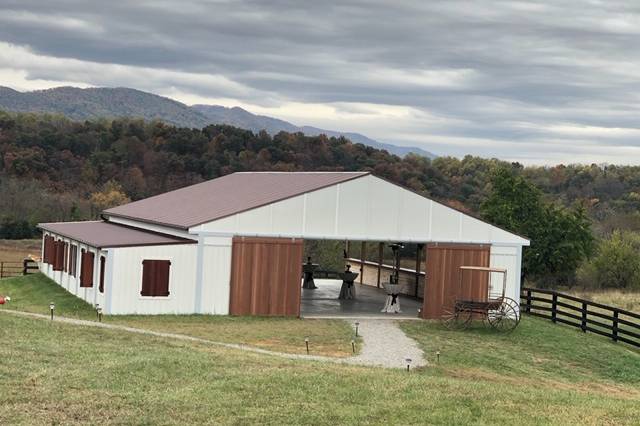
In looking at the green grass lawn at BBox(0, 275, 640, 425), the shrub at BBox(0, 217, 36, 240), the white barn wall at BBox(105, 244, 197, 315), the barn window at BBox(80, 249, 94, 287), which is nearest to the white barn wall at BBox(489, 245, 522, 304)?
the green grass lawn at BBox(0, 275, 640, 425)

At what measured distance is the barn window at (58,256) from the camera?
2998cm

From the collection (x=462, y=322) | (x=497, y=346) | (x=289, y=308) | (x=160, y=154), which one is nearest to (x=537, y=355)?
(x=497, y=346)

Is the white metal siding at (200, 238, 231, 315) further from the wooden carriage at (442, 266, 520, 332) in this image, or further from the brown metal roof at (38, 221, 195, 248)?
the wooden carriage at (442, 266, 520, 332)

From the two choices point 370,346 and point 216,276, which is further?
point 216,276

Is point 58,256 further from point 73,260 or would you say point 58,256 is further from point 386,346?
point 386,346

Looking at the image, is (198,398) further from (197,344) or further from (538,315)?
(538,315)

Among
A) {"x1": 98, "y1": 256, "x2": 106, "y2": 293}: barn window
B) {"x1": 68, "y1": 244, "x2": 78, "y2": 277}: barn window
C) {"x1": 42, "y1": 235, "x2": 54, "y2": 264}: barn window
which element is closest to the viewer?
{"x1": 98, "y1": 256, "x2": 106, "y2": 293}: barn window

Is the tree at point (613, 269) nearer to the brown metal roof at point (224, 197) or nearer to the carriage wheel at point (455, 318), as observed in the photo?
the brown metal roof at point (224, 197)

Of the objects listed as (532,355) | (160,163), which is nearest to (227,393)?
(532,355)

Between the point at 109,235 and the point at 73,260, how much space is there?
1.83 m

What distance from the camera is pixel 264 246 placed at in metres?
24.2

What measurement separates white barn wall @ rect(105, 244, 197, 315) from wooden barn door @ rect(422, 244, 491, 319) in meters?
7.04

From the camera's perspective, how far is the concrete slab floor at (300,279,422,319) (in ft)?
84.6

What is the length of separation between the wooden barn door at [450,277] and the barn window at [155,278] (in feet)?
25.2
